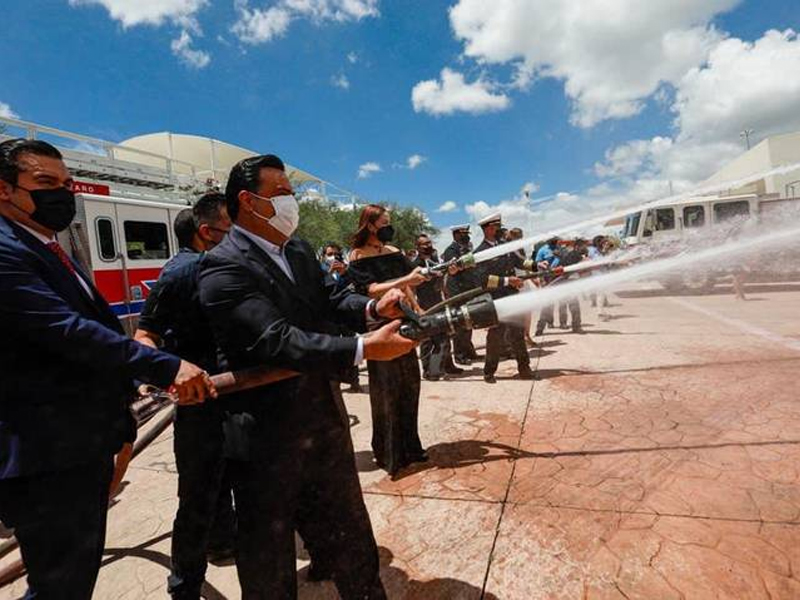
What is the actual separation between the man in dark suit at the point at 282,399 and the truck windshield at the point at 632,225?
53.2 ft

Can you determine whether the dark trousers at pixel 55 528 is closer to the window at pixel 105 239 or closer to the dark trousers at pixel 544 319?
the dark trousers at pixel 544 319

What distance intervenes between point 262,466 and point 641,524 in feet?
7.34

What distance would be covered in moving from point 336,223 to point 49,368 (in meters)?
39.3

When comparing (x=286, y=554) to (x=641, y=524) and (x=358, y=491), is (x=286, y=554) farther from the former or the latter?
(x=641, y=524)

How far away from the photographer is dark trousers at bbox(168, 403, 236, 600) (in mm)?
2307

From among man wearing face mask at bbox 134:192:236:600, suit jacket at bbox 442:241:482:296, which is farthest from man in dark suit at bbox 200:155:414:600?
suit jacket at bbox 442:241:482:296

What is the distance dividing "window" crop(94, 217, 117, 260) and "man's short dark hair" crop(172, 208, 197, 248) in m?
8.13

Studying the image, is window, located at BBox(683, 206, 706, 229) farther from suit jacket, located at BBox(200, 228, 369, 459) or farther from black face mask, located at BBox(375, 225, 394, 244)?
suit jacket, located at BBox(200, 228, 369, 459)

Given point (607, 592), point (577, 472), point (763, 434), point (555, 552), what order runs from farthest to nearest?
point (763, 434) → point (577, 472) → point (555, 552) → point (607, 592)

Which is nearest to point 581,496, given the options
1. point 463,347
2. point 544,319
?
point 463,347

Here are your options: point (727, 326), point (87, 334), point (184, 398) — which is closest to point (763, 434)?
point (184, 398)

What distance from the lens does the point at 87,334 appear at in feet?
5.19

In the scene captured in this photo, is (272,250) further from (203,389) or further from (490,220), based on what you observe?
(490,220)

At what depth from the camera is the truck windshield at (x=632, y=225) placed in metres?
15.9
